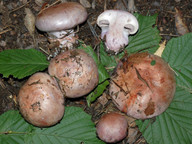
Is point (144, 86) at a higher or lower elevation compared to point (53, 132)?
higher

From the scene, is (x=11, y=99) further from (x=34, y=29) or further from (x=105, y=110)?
(x=105, y=110)

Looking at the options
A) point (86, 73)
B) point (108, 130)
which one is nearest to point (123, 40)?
point (86, 73)

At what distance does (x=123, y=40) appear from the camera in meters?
3.13

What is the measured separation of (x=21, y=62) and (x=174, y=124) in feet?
7.74

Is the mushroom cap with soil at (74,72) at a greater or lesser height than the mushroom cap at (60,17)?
lesser

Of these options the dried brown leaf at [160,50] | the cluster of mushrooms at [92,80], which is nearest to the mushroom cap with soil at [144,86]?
the cluster of mushrooms at [92,80]

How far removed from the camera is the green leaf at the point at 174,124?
3.03 m

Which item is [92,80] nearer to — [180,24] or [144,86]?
[144,86]

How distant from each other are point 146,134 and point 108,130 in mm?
654

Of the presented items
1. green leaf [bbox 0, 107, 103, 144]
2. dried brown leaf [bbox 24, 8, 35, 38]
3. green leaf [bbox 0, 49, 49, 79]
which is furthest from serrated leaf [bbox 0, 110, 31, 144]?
dried brown leaf [bbox 24, 8, 35, 38]

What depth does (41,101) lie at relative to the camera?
2492 millimetres

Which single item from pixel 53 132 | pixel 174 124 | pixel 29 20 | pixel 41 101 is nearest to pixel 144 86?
pixel 174 124

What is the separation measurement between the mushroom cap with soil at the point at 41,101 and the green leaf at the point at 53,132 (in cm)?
39

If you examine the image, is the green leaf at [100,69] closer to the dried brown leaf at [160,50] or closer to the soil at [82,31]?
the soil at [82,31]
